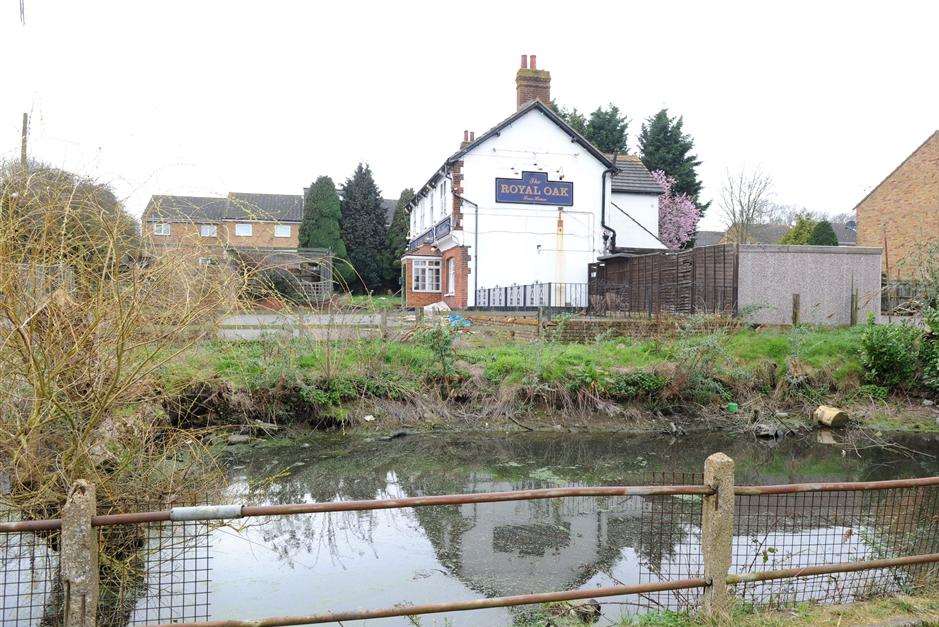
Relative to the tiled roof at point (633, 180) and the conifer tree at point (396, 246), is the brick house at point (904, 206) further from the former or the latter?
the conifer tree at point (396, 246)

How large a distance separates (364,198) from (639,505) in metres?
36.8

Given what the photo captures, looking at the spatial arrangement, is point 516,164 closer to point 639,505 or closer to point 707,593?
point 639,505

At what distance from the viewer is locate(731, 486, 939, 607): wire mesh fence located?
16.7 ft

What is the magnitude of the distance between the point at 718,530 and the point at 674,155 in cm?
3982

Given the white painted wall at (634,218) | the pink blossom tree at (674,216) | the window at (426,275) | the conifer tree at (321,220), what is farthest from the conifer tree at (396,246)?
the white painted wall at (634,218)

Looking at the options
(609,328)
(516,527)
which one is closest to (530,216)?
(609,328)

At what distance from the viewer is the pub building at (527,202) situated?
25.3m

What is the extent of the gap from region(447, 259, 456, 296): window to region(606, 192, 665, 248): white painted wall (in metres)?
6.92

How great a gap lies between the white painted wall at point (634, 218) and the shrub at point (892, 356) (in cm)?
1418

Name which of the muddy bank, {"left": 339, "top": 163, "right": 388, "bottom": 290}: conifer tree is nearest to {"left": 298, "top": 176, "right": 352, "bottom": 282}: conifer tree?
{"left": 339, "top": 163, "right": 388, "bottom": 290}: conifer tree

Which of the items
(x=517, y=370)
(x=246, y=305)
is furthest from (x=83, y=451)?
(x=517, y=370)

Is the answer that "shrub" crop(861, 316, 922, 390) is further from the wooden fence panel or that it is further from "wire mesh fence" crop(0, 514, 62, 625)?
"wire mesh fence" crop(0, 514, 62, 625)

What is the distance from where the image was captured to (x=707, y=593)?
13.7ft

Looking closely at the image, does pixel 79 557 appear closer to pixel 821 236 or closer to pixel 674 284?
pixel 674 284
